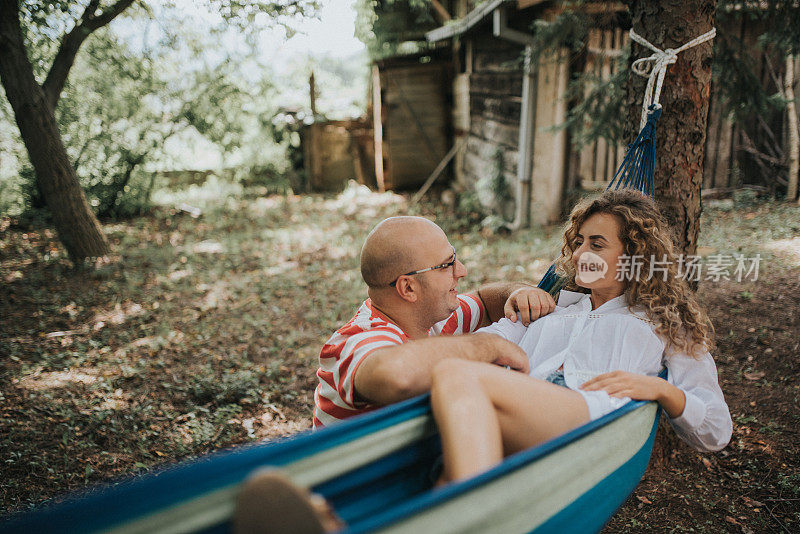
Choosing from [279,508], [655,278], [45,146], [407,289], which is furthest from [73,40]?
[279,508]

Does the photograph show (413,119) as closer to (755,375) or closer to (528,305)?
(755,375)

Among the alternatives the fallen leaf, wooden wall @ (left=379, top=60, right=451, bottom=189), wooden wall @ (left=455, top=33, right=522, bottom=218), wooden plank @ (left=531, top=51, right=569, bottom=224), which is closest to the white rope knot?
the fallen leaf

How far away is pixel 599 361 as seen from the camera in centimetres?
156

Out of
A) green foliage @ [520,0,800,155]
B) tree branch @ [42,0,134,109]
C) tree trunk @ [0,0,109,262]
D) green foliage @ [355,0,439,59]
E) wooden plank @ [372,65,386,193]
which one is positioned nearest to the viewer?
green foliage @ [520,0,800,155]

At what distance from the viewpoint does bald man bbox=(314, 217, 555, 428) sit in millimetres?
1262

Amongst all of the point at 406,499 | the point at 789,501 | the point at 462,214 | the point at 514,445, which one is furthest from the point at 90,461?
the point at 462,214

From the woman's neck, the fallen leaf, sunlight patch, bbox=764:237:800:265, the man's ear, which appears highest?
the man's ear

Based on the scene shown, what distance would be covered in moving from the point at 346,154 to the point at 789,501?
25.9 feet

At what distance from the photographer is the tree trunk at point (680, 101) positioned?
6.47 feet

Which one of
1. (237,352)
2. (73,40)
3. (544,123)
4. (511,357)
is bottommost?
(237,352)

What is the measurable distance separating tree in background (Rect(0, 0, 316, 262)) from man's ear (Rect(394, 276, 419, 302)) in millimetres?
3972

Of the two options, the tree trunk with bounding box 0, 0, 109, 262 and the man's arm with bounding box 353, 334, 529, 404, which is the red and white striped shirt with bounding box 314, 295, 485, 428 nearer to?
the man's arm with bounding box 353, 334, 529, 404

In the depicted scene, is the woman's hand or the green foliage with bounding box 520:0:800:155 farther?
the green foliage with bounding box 520:0:800:155

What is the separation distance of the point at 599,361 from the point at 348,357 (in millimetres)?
752
